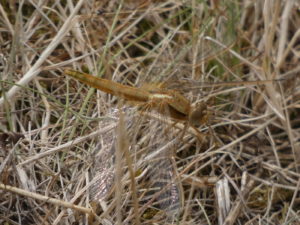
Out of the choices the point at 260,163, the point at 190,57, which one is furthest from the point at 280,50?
the point at 260,163

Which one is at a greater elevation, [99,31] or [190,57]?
[99,31]

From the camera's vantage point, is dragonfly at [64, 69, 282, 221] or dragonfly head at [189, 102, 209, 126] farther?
dragonfly head at [189, 102, 209, 126]

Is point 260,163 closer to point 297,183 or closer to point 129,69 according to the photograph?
point 297,183

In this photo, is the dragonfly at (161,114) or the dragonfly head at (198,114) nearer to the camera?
the dragonfly at (161,114)

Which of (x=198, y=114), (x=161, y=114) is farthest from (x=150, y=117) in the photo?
(x=198, y=114)
